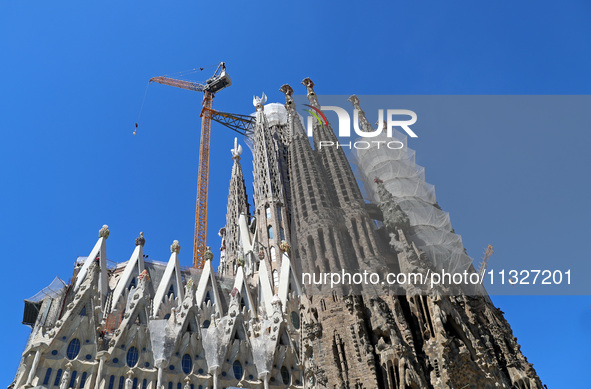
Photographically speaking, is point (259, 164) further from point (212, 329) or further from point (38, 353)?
point (38, 353)

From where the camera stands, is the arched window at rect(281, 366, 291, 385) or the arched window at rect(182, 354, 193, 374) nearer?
the arched window at rect(182, 354, 193, 374)

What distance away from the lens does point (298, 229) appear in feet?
127

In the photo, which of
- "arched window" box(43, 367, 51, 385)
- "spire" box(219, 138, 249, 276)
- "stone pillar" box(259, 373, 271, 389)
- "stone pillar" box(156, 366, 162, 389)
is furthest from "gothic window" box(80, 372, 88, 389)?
"spire" box(219, 138, 249, 276)

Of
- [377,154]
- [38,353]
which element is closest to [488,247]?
[377,154]

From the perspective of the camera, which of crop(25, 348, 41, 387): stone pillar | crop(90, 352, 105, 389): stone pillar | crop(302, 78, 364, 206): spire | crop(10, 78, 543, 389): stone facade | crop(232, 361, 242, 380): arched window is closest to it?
crop(25, 348, 41, 387): stone pillar

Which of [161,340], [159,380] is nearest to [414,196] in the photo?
[161,340]

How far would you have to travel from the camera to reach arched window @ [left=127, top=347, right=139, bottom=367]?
29641 millimetres

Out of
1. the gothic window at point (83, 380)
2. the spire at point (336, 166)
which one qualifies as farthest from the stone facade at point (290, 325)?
the spire at point (336, 166)

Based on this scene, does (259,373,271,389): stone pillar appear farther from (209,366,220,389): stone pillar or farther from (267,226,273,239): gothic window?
(267,226,273,239): gothic window

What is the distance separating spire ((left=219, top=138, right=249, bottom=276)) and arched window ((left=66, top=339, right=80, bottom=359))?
75.5 feet

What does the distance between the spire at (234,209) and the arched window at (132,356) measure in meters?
21.7

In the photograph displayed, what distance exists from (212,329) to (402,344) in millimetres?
11341

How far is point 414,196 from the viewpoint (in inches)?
1708

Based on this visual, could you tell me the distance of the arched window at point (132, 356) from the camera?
29.6 metres
